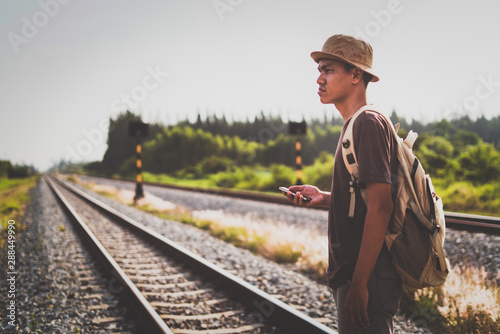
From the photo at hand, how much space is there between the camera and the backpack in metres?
1.32

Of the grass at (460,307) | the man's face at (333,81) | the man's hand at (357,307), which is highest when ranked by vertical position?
the man's face at (333,81)

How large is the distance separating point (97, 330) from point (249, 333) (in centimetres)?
140

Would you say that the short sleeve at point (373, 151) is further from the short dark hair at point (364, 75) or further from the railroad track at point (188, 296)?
the railroad track at point (188, 296)

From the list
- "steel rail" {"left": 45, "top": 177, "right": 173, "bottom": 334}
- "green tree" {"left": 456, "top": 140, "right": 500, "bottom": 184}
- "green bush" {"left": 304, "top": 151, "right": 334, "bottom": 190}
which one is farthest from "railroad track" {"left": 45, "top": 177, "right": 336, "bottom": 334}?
"green bush" {"left": 304, "top": 151, "right": 334, "bottom": 190}

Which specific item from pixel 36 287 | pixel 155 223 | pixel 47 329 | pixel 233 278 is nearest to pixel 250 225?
pixel 155 223

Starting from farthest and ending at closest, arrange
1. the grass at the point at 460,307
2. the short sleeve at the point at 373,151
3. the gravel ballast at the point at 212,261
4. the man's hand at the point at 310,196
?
the gravel ballast at the point at 212,261 → the grass at the point at 460,307 → the man's hand at the point at 310,196 → the short sleeve at the point at 373,151

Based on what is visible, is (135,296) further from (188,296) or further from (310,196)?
(310,196)

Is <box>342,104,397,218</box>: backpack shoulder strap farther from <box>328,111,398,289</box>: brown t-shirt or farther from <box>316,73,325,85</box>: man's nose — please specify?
<box>316,73,325,85</box>: man's nose

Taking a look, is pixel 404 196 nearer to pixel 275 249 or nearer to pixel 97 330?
pixel 97 330

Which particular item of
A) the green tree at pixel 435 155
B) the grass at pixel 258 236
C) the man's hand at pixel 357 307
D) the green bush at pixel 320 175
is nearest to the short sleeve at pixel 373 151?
the man's hand at pixel 357 307

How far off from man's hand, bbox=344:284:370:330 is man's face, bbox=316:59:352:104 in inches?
31.0

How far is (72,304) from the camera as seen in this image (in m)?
3.79

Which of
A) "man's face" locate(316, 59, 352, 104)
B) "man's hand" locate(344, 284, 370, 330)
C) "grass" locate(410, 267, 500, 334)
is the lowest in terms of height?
"grass" locate(410, 267, 500, 334)

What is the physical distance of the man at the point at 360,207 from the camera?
1.27 metres
